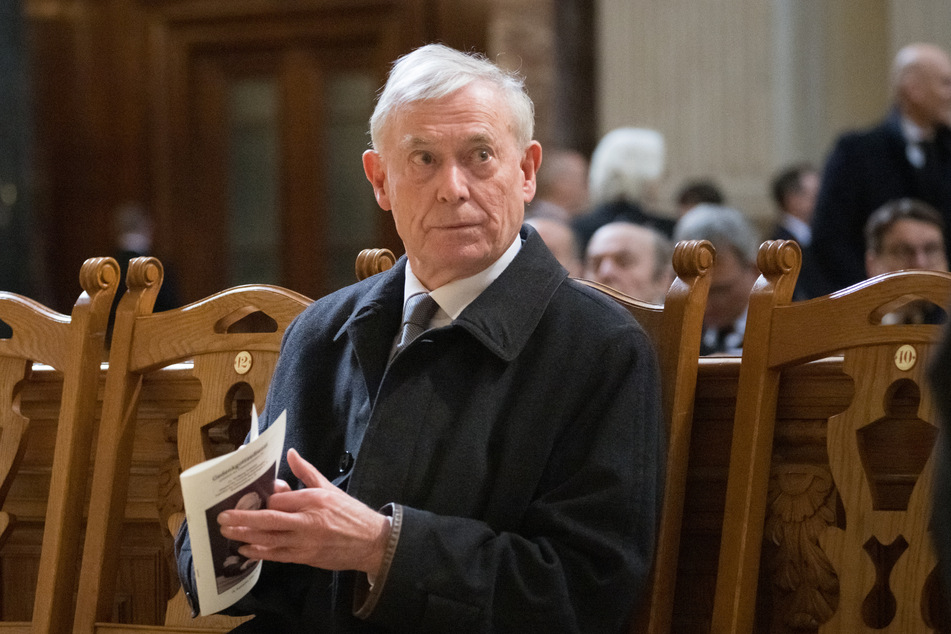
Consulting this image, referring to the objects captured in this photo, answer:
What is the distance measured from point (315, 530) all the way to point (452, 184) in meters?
0.63

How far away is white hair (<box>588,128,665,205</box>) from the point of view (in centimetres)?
502

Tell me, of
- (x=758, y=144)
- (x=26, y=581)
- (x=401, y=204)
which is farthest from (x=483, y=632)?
(x=758, y=144)

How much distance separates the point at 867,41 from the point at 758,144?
52.5 inches

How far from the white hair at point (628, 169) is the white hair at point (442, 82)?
9.81 feet

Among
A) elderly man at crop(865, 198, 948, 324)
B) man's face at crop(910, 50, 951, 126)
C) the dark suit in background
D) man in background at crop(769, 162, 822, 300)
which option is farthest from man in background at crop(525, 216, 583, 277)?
man in background at crop(769, 162, 822, 300)

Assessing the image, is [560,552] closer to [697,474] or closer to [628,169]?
[697,474]

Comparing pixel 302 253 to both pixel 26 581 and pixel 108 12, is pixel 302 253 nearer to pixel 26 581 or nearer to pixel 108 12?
pixel 108 12

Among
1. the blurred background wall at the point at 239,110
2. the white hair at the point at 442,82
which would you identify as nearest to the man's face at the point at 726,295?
the white hair at the point at 442,82

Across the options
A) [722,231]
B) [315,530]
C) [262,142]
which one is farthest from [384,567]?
[262,142]

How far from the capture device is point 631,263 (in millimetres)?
3727

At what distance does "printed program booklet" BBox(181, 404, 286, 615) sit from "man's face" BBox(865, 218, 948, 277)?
2336 millimetres

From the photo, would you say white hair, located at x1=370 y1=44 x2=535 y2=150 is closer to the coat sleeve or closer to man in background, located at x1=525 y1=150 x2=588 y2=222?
the coat sleeve

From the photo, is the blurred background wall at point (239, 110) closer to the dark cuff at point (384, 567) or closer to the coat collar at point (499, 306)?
the coat collar at point (499, 306)

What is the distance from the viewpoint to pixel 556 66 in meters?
7.15
